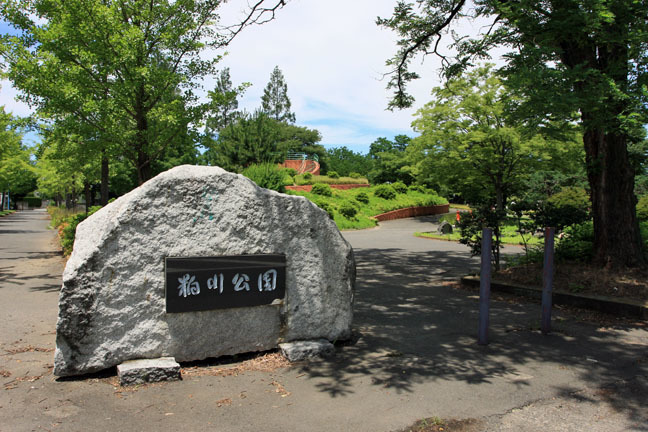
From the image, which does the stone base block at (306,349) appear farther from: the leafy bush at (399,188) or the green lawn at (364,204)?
the leafy bush at (399,188)

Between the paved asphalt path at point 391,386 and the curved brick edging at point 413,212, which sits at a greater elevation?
the curved brick edging at point 413,212

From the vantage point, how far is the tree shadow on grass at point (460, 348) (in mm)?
4441

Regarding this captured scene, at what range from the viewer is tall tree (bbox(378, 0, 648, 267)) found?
20.0 feet

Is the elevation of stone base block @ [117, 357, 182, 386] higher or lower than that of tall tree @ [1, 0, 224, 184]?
lower

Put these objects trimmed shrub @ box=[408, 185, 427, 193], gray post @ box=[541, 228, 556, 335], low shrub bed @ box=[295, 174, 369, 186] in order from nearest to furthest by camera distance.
Answer: 1. gray post @ box=[541, 228, 556, 335]
2. low shrub bed @ box=[295, 174, 369, 186]
3. trimmed shrub @ box=[408, 185, 427, 193]

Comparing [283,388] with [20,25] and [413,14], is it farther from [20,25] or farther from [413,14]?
[20,25]

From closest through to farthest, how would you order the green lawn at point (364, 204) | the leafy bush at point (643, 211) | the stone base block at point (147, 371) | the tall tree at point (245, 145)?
the stone base block at point (147, 371), the leafy bush at point (643, 211), the green lawn at point (364, 204), the tall tree at point (245, 145)

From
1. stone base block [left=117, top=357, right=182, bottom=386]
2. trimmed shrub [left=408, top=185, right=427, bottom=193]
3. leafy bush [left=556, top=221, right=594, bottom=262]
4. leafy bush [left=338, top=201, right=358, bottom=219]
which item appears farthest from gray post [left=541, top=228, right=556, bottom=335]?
trimmed shrub [left=408, top=185, right=427, bottom=193]

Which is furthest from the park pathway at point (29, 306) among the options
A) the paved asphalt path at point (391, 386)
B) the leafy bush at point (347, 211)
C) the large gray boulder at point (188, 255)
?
the leafy bush at point (347, 211)

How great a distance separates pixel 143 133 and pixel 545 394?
9.40 metres

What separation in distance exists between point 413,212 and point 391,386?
105ft

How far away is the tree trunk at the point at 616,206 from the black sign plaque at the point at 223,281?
616 cm

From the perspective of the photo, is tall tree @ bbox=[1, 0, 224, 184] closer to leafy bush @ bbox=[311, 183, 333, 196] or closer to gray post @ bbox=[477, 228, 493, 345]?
gray post @ bbox=[477, 228, 493, 345]

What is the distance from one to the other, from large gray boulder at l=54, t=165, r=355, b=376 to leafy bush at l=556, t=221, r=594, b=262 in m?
5.60
